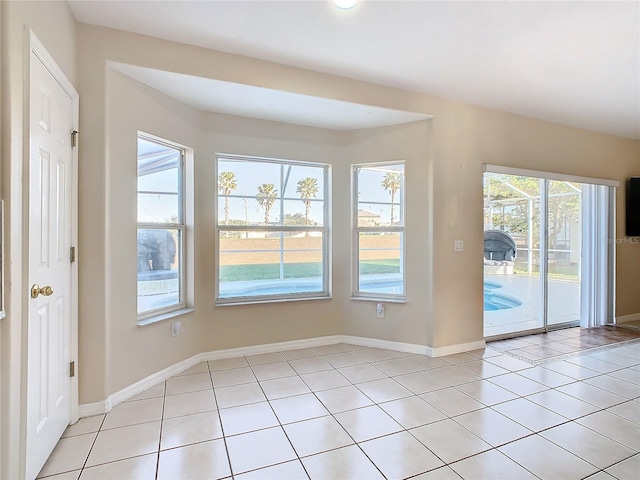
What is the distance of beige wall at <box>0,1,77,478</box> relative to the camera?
1.39 m

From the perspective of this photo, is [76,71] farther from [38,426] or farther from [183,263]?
[38,426]

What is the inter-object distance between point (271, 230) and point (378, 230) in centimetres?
119

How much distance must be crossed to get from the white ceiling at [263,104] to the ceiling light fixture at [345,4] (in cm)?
89

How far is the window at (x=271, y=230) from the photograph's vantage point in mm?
3426

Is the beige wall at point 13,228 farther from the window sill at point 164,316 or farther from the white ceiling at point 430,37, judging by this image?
the window sill at point 164,316

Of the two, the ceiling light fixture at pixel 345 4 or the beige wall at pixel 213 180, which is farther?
the ceiling light fixture at pixel 345 4

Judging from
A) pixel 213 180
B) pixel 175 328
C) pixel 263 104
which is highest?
pixel 263 104

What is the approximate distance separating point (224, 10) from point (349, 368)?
2939mm

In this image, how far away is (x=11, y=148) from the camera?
1.42m

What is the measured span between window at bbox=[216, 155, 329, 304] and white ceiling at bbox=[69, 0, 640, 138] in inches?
46.0

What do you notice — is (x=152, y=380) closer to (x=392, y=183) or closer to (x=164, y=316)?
(x=164, y=316)

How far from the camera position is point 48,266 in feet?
5.91

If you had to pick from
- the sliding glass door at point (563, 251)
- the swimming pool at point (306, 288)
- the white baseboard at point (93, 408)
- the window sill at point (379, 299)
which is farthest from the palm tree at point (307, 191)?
the sliding glass door at point (563, 251)

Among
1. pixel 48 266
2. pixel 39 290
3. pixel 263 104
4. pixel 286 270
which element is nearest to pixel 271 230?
pixel 286 270
